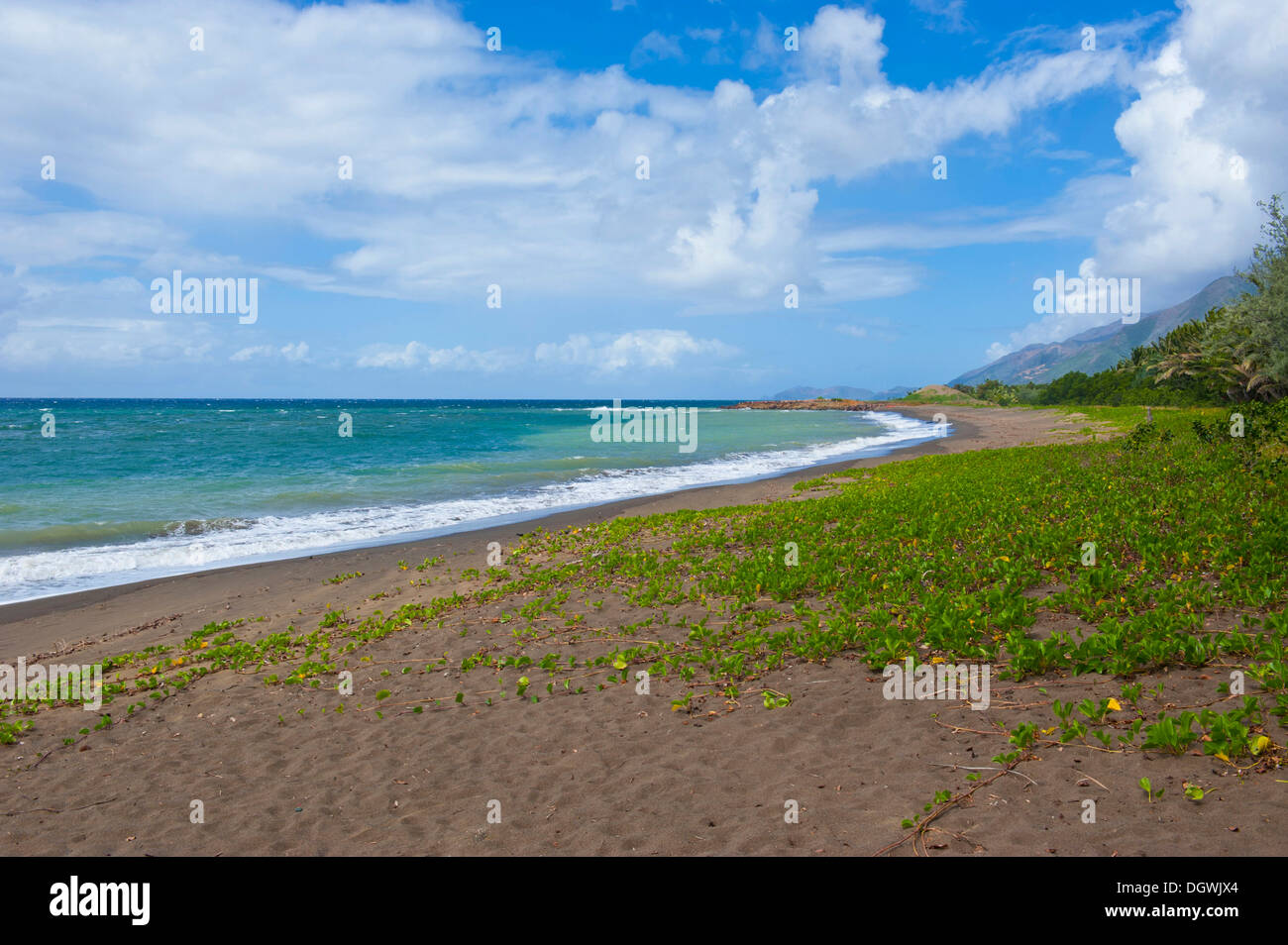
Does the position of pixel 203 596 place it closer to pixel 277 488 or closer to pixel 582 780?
pixel 582 780

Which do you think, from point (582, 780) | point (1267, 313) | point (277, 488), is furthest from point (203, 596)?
point (1267, 313)

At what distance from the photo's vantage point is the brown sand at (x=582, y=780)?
4.93m

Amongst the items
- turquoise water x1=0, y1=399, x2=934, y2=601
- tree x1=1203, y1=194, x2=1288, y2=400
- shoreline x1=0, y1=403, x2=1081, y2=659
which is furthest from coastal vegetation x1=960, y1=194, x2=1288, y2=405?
shoreline x1=0, y1=403, x2=1081, y2=659

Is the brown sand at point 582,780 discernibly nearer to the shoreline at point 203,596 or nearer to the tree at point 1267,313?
the shoreline at point 203,596

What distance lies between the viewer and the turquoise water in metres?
18.3

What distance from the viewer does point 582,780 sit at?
630 cm

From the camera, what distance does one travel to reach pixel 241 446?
51344mm

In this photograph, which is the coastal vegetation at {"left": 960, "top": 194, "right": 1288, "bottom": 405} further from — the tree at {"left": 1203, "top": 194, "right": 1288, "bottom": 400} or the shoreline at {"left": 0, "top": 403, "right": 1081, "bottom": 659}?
the shoreline at {"left": 0, "top": 403, "right": 1081, "bottom": 659}

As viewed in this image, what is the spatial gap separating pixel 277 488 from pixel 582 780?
27.6 m

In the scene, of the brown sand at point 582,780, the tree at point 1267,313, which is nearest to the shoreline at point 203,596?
the brown sand at point 582,780
